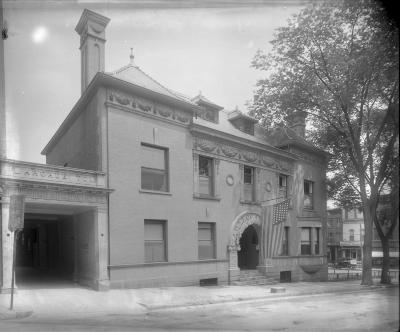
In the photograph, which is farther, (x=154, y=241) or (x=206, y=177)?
(x=206, y=177)

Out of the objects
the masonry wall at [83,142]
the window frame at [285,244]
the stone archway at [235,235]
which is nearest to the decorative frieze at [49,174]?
the masonry wall at [83,142]

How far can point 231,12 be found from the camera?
524 cm

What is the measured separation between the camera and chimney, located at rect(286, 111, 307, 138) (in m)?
8.02

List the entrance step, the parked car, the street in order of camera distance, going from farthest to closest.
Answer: the entrance step, the parked car, the street

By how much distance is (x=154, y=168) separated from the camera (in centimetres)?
1271

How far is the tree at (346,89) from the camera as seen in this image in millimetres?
4939

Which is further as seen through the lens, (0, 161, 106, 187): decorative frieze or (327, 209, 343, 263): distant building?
(0, 161, 106, 187): decorative frieze

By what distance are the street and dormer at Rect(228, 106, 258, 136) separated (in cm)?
401

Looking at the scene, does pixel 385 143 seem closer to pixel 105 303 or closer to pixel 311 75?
pixel 311 75

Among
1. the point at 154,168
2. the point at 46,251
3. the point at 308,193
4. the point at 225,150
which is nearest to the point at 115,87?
the point at 154,168

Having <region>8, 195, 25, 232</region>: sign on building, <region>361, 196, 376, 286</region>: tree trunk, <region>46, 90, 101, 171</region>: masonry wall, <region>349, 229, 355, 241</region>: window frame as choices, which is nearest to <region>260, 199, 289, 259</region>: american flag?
<region>349, 229, 355, 241</region>: window frame

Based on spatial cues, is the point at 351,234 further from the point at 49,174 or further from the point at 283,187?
the point at 49,174

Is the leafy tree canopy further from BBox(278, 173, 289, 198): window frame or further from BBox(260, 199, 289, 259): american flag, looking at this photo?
BBox(260, 199, 289, 259): american flag

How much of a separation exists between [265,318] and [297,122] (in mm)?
3959
